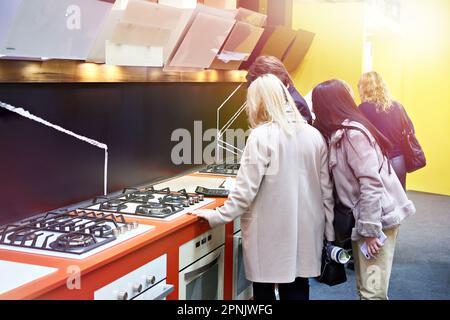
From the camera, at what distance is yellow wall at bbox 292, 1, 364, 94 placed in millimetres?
4250

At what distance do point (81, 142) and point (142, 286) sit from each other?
76cm

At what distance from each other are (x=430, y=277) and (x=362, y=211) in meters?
1.73

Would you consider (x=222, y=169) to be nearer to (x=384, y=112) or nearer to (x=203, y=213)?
(x=384, y=112)

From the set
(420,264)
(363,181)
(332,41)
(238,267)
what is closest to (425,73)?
(332,41)

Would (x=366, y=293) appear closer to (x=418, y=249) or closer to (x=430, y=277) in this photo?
(x=430, y=277)

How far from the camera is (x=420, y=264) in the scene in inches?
150

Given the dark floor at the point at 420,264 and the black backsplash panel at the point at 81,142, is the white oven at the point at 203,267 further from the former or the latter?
the dark floor at the point at 420,264

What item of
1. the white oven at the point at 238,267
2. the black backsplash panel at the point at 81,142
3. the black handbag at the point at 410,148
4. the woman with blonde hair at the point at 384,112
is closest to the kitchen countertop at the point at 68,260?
the black backsplash panel at the point at 81,142

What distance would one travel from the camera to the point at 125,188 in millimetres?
2631

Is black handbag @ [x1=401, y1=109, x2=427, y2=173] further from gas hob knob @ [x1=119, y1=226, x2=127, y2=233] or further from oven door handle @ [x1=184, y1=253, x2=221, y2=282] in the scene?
gas hob knob @ [x1=119, y1=226, x2=127, y2=233]

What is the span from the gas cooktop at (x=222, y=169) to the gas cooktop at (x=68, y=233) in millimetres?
1135

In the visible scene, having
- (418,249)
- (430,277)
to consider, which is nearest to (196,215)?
(430,277)

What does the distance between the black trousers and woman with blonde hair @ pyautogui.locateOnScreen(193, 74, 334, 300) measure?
1.0 inches

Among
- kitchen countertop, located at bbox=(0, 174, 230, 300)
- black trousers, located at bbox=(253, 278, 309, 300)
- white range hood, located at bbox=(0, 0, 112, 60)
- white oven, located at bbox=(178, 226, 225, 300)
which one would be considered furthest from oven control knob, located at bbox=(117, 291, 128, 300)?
white range hood, located at bbox=(0, 0, 112, 60)
